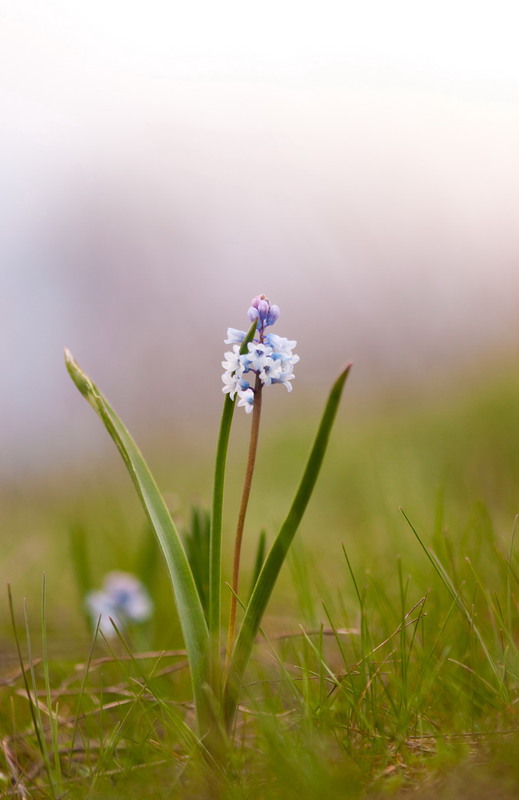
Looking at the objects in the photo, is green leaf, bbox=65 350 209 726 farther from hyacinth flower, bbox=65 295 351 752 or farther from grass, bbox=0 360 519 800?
grass, bbox=0 360 519 800

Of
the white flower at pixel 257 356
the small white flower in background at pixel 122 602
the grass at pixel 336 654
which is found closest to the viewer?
the grass at pixel 336 654

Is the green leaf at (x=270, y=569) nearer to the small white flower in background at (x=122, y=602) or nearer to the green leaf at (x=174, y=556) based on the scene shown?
the green leaf at (x=174, y=556)

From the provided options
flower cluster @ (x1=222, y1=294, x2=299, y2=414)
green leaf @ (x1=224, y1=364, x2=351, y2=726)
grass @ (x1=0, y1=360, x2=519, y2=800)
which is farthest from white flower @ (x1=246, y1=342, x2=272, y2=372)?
grass @ (x1=0, y1=360, x2=519, y2=800)

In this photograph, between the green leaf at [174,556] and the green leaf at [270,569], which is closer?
the green leaf at [270,569]

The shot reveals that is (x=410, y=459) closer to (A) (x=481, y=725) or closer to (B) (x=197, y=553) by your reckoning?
(B) (x=197, y=553)

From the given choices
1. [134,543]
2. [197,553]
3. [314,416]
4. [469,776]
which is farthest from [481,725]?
[314,416]

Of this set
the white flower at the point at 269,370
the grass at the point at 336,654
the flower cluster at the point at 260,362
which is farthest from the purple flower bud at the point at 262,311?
the grass at the point at 336,654

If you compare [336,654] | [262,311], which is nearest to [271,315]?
[262,311]

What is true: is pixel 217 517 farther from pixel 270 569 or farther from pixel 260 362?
pixel 260 362
